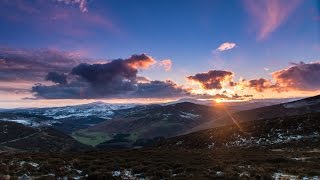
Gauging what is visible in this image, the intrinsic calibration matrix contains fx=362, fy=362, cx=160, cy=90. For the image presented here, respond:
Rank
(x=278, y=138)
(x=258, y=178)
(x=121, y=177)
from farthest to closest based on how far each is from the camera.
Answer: (x=278, y=138) → (x=121, y=177) → (x=258, y=178)

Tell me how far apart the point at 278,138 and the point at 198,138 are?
2766 centimetres

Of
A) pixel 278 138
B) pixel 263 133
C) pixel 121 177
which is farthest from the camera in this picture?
pixel 263 133

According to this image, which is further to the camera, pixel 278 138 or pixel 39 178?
pixel 278 138

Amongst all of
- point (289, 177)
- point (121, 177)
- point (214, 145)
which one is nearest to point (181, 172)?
point (121, 177)

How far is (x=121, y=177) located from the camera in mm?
29359

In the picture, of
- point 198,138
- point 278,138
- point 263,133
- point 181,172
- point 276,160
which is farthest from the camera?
point 198,138

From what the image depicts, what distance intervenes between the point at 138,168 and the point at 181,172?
418 centimetres

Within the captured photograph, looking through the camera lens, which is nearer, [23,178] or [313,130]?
[23,178]

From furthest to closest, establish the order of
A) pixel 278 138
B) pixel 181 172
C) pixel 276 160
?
pixel 278 138, pixel 276 160, pixel 181 172

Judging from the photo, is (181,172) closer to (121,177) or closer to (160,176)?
(160,176)

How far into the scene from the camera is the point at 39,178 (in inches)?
1110

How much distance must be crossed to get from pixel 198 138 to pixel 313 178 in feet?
234

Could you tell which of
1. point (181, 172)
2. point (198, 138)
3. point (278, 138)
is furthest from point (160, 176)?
point (198, 138)

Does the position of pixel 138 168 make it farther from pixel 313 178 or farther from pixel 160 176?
pixel 313 178
